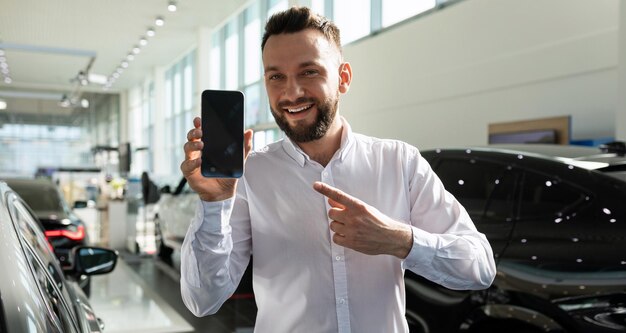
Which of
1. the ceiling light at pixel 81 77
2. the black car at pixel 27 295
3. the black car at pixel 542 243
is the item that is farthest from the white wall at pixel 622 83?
the ceiling light at pixel 81 77

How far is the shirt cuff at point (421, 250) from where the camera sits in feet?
4.09

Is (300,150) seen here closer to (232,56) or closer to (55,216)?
(55,216)

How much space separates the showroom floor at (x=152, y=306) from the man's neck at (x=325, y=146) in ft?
11.5

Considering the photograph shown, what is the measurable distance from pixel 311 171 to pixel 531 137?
543 centimetres

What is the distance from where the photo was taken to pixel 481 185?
2863 millimetres

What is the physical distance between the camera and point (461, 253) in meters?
1.32

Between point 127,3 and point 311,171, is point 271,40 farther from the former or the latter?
point 127,3

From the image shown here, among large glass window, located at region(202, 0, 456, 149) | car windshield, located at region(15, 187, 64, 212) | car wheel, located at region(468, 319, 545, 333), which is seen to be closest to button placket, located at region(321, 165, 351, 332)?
car wheel, located at region(468, 319, 545, 333)

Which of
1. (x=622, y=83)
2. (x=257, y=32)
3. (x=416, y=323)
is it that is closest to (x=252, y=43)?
(x=257, y=32)

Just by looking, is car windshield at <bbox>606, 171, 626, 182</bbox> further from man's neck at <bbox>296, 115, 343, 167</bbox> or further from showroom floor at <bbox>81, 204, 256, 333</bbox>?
showroom floor at <bbox>81, 204, 256, 333</bbox>

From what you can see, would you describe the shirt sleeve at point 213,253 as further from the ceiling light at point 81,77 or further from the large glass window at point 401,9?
the ceiling light at point 81,77

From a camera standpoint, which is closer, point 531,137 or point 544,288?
point 544,288

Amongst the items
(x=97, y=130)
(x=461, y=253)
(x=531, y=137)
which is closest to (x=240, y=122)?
(x=461, y=253)

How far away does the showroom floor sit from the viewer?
16.2 feet
